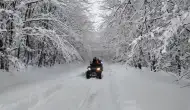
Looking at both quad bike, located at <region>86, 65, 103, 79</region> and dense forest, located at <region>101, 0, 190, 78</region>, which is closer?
dense forest, located at <region>101, 0, 190, 78</region>

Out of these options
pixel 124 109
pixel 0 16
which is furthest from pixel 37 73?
pixel 124 109

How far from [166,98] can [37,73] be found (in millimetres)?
11567

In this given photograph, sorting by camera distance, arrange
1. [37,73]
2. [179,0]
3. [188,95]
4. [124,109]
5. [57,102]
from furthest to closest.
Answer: [37,73], [188,95], [57,102], [124,109], [179,0]

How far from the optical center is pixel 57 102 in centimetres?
827

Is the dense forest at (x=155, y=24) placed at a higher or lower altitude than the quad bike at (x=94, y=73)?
higher

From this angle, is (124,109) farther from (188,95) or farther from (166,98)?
(188,95)

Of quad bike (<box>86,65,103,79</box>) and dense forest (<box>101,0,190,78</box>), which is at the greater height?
dense forest (<box>101,0,190,78</box>)

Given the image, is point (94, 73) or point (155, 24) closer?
point (155, 24)

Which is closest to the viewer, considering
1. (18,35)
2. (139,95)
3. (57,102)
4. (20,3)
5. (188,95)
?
(57,102)

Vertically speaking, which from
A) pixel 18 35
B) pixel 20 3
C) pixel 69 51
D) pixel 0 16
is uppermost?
pixel 20 3

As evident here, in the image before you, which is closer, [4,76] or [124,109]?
[124,109]

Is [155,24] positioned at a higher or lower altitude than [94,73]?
higher

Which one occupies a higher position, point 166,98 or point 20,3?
point 20,3

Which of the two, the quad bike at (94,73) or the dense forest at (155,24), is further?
the quad bike at (94,73)
